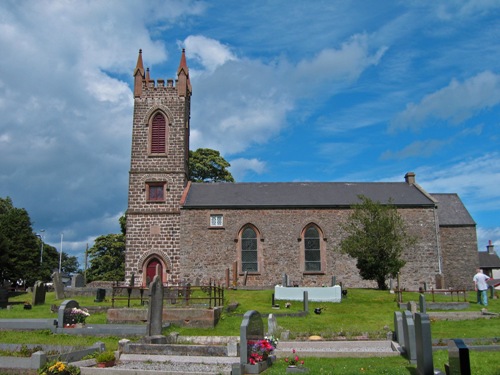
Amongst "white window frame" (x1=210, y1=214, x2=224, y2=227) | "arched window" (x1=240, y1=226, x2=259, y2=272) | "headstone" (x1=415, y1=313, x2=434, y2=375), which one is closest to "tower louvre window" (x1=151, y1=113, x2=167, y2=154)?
"white window frame" (x1=210, y1=214, x2=224, y2=227)

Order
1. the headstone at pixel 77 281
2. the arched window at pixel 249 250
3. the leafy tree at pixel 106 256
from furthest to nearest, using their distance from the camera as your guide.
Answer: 1. the leafy tree at pixel 106 256
2. the arched window at pixel 249 250
3. the headstone at pixel 77 281

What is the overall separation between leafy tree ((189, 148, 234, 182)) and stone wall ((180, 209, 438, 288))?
63.0ft

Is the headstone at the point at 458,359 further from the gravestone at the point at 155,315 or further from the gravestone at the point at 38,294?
the gravestone at the point at 38,294

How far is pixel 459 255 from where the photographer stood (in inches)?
1491

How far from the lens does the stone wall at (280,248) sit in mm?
35062

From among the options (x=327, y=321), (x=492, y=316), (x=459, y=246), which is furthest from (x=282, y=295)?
(x=459, y=246)

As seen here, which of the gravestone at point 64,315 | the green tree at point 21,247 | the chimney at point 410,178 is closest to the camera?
the gravestone at point 64,315

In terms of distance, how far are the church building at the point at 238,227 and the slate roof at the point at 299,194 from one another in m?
0.08

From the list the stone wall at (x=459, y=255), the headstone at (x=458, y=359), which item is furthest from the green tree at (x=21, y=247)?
the headstone at (x=458, y=359)

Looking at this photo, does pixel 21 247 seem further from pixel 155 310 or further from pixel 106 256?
pixel 155 310

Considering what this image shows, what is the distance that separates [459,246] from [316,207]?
1156 centimetres

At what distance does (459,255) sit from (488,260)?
2410 centimetres

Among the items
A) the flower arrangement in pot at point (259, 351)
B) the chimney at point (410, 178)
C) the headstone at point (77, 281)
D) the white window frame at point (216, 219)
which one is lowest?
the flower arrangement in pot at point (259, 351)

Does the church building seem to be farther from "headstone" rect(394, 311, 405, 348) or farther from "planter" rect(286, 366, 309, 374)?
"planter" rect(286, 366, 309, 374)
